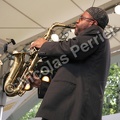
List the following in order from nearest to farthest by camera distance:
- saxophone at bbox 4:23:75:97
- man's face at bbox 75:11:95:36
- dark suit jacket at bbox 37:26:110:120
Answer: dark suit jacket at bbox 37:26:110:120, man's face at bbox 75:11:95:36, saxophone at bbox 4:23:75:97

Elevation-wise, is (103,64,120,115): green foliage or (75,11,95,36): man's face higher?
(75,11,95,36): man's face

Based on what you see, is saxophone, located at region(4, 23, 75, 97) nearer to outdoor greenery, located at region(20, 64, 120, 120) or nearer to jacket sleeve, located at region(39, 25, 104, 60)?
jacket sleeve, located at region(39, 25, 104, 60)

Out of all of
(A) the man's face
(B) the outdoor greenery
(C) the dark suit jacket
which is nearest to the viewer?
(C) the dark suit jacket

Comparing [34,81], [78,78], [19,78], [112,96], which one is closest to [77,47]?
[78,78]

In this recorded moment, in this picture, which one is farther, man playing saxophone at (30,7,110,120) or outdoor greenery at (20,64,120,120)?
outdoor greenery at (20,64,120,120)

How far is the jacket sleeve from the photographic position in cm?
121

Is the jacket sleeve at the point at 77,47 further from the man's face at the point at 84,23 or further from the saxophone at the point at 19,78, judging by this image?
the saxophone at the point at 19,78

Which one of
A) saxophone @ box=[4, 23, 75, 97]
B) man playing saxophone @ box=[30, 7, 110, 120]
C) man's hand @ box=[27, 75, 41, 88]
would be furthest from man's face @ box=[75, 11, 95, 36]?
man's hand @ box=[27, 75, 41, 88]

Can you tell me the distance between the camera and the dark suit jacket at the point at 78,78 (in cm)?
117

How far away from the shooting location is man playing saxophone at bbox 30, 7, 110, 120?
46.2 inches

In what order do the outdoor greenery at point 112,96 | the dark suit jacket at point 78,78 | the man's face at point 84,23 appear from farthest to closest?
1. the outdoor greenery at point 112,96
2. the man's face at point 84,23
3. the dark suit jacket at point 78,78

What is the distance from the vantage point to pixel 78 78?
3.97 feet

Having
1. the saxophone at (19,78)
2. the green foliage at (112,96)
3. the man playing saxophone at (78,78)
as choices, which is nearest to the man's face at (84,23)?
the man playing saxophone at (78,78)

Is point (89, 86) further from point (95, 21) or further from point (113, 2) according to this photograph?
point (113, 2)
